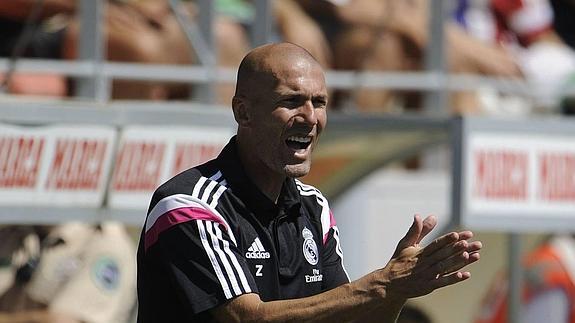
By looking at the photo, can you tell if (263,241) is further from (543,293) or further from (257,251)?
(543,293)

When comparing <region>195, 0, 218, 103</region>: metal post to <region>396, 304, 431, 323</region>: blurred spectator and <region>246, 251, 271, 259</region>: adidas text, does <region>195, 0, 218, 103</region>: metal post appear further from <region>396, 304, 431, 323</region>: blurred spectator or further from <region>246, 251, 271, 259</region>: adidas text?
<region>246, 251, 271, 259</region>: adidas text

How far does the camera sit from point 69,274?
724 cm

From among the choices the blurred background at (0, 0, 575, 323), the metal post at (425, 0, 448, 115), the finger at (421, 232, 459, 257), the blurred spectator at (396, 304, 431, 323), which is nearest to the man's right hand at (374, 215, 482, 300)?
the finger at (421, 232, 459, 257)

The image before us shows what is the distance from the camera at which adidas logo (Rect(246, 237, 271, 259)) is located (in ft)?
13.2

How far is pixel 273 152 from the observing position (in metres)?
4.02

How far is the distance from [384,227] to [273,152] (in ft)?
17.0

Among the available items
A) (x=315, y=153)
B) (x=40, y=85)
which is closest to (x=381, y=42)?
(x=315, y=153)

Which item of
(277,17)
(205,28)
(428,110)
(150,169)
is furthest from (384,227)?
(150,169)

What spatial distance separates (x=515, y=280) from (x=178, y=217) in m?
5.31

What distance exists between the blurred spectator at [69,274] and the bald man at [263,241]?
302cm

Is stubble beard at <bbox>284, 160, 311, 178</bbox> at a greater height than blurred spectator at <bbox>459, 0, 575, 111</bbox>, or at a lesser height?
lesser

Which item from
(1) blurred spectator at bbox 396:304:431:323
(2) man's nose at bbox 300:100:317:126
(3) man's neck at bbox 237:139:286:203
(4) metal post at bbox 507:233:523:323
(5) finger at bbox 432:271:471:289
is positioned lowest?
(1) blurred spectator at bbox 396:304:431:323

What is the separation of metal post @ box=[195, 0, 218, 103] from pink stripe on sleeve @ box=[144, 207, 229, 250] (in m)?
3.57

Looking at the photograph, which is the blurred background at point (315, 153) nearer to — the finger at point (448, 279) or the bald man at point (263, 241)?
the bald man at point (263, 241)
